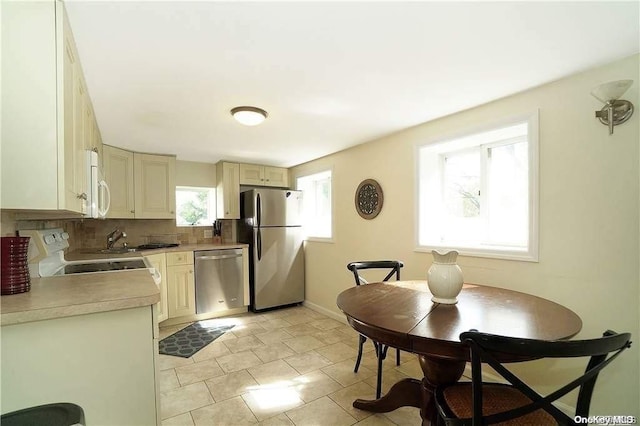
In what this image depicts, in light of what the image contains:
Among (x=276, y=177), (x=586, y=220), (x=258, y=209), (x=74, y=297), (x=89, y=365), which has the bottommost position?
(x=89, y=365)

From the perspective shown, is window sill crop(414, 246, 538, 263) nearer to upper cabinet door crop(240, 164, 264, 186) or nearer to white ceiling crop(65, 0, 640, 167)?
white ceiling crop(65, 0, 640, 167)

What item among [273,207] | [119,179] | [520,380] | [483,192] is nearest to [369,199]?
[483,192]

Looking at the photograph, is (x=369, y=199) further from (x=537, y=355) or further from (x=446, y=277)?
(x=537, y=355)

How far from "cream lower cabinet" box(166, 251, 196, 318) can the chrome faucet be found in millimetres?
650

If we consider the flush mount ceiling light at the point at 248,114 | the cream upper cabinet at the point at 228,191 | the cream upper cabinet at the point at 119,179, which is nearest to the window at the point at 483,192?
the flush mount ceiling light at the point at 248,114

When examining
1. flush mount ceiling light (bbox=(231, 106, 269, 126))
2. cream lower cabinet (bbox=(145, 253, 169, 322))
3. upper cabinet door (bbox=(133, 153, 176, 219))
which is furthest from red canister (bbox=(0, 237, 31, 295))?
upper cabinet door (bbox=(133, 153, 176, 219))

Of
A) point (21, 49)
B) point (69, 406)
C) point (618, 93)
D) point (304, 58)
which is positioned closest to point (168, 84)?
point (21, 49)

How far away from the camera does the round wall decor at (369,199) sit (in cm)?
308

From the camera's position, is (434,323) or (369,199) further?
(369,199)

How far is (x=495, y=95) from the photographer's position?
2.05 m

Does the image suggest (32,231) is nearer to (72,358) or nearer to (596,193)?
(72,358)

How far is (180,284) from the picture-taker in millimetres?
3498

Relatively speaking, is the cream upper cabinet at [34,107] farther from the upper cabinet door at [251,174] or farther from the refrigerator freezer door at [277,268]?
the upper cabinet door at [251,174]

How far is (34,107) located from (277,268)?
10.8 ft
